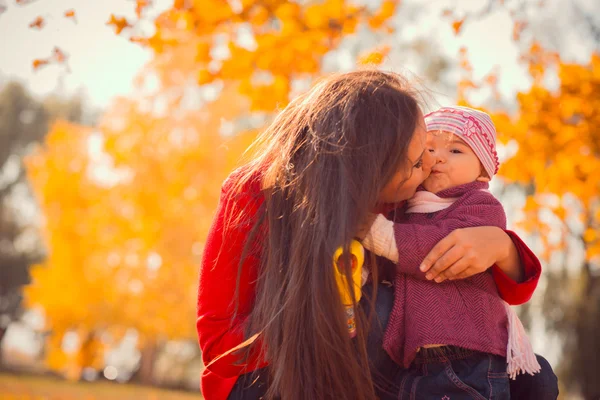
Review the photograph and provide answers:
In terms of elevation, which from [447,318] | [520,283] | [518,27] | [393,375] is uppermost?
[518,27]

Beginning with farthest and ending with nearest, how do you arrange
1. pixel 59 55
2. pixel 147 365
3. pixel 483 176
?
pixel 147 365
pixel 59 55
pixel 483 176

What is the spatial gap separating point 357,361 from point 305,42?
441 centimetres

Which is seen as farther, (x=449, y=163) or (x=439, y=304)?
(x=449, y=163)

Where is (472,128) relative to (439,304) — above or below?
above

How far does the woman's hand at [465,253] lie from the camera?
6.77 ft

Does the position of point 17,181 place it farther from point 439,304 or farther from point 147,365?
point 439,304

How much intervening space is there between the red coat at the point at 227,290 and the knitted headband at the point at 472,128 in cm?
35

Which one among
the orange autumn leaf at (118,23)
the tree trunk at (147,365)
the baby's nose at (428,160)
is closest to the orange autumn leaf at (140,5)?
the orange autumn leaf at (118,23)

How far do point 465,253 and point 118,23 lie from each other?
363 cm

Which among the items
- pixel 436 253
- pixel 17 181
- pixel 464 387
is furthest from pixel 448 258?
pixel 17 181

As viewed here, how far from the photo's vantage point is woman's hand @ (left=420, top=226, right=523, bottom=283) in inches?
81.2

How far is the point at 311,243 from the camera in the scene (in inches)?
80.0

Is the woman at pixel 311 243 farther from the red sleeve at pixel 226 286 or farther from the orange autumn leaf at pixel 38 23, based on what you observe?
the orange autumn leaf at pixel 38 23

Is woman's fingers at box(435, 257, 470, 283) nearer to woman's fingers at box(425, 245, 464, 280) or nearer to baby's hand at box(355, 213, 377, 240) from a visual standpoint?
woman's fingers at box(425, 245, 464, 280)
